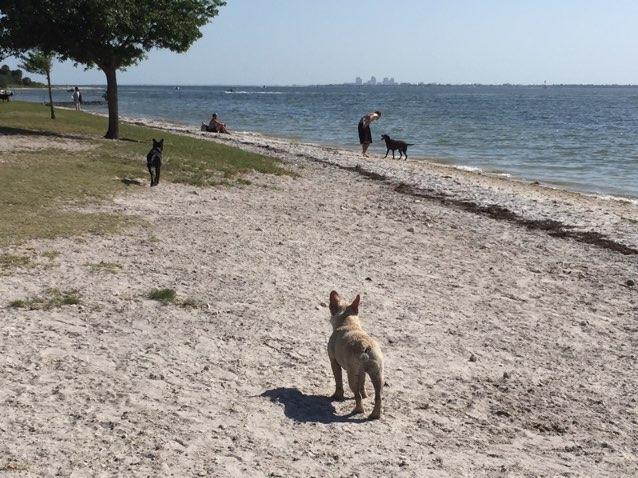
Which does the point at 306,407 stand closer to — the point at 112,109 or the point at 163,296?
the point at 163,296

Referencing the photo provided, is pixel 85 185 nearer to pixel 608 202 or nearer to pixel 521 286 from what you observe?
pixel 521 286

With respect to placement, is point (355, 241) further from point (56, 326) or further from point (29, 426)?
point (29, 426)

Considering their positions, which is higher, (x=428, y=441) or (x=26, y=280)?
(x=26, y=280)

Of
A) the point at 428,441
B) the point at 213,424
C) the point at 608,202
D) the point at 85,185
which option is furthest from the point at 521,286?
the point at 608,202

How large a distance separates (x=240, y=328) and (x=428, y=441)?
2986 mm

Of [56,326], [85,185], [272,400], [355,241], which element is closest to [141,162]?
[85,185]

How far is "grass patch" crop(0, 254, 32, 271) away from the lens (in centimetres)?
927

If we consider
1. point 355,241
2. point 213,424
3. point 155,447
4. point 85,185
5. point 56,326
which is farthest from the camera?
point 85,185

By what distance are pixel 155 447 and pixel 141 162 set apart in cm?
1579

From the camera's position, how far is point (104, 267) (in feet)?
32.3

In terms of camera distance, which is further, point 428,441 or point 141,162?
point 141,162

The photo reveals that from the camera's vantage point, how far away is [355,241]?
13695 mm

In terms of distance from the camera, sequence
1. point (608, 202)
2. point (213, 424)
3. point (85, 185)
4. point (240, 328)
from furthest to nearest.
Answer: point (608, 202) → point (85, 185) → point (240, 328) → point (213, 424)

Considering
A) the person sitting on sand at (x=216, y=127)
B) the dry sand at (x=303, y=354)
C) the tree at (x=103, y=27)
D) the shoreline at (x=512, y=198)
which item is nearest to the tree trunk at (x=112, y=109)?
the tree at (x=103, y=27)
